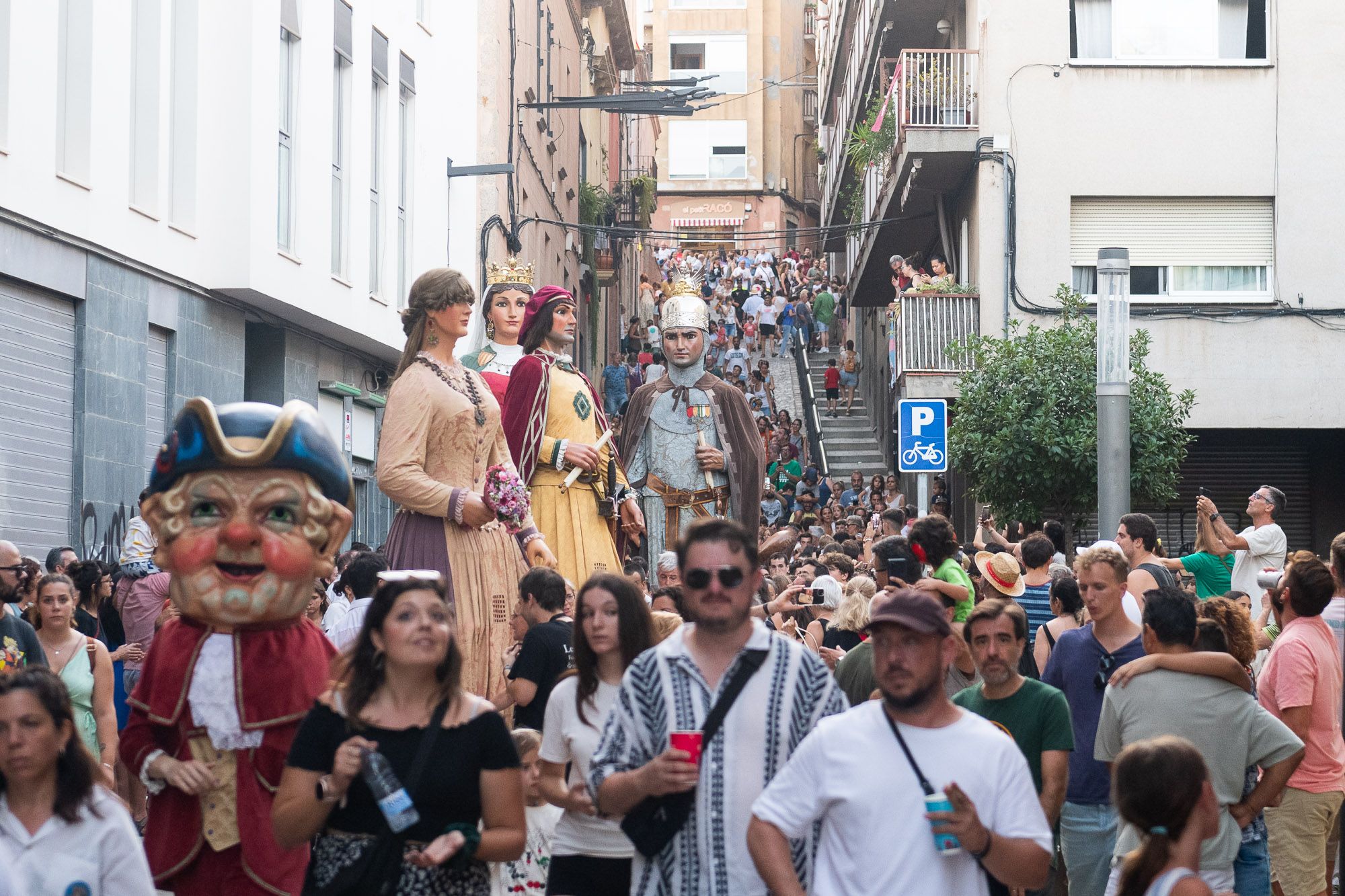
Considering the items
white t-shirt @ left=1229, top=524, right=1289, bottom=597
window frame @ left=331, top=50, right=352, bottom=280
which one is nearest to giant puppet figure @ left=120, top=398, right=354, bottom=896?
white t-shirt @ left=1229, top=524, right=1289, bottom=597

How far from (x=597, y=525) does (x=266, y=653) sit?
4000 mm

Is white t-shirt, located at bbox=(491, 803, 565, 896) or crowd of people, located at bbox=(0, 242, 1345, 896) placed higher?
crowd of people, located at bbox=(0, 242, 1345, 896)

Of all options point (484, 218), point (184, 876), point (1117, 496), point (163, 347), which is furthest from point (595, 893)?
point (484, 218)

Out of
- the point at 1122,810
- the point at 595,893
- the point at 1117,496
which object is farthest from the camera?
the point at 1117,496

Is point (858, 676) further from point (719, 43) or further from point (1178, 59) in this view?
point (719, 43)

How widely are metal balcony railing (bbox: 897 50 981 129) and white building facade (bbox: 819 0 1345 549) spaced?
266 mm

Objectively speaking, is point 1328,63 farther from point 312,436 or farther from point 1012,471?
point 312,436

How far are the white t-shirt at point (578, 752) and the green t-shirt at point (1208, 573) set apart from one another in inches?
305

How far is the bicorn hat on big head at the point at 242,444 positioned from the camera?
5.60 meters

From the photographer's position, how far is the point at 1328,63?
23219 millimetres

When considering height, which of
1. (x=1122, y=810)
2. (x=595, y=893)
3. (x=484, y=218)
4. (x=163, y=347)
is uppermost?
(x=484, y=218)

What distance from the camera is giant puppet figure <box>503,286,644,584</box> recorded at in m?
9.38

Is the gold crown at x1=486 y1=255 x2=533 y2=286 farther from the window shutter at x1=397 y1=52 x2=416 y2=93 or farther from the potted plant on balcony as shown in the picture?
the window shutter at x1=397 y1=52 x2=416 y2=93

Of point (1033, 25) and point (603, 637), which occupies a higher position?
point (1033, 25)
